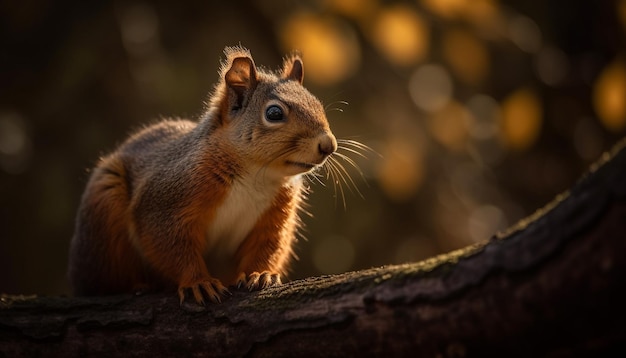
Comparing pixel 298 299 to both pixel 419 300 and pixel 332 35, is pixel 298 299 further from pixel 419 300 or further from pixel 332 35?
pixel 332 35

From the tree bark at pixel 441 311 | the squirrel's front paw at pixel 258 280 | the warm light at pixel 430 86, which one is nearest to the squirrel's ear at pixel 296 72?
the squirrel's front paw at pixel 258 280

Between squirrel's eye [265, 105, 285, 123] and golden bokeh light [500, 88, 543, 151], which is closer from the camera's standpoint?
squirrel's eye [265, 105, 285, 123]

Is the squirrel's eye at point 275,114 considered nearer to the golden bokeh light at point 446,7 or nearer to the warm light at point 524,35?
the golden bokeh light at point 446,7

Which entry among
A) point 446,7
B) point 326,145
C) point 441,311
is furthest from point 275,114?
point 441,311

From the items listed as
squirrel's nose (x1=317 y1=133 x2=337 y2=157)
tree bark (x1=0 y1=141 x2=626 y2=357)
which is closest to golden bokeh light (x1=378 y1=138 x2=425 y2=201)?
squirrel's nose (x1=317 y1=133 x2=337 y2=157)

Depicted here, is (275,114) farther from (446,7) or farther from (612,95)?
(612,95)

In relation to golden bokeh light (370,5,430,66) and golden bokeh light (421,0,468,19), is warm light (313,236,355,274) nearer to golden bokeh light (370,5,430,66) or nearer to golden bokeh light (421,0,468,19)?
golden bokeh light (370,5,430,66)
